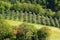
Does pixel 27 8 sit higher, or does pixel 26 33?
pixel 27 8

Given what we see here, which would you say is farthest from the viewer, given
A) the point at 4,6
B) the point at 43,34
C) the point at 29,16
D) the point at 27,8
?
the point at 27,8

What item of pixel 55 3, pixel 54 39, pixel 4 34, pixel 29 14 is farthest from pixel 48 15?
pixel 4 34

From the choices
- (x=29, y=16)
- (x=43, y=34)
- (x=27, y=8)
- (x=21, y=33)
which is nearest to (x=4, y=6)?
(x=27, y=8)

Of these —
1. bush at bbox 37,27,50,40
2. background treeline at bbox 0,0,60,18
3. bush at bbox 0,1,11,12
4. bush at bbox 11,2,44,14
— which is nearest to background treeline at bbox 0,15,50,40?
bush at bbox 37,27,50,40

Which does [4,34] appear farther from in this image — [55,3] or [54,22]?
[55,3]

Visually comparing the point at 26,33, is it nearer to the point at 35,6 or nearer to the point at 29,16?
the point at 29,16

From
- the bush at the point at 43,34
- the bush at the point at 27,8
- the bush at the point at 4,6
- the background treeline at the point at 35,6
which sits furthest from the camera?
the bush at the point at 27,8

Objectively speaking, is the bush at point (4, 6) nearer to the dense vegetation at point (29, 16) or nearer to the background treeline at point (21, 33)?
the dense vegetation at point (29, 16)

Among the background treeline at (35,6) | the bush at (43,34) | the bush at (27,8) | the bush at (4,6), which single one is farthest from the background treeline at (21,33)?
the bush at (27,8)
